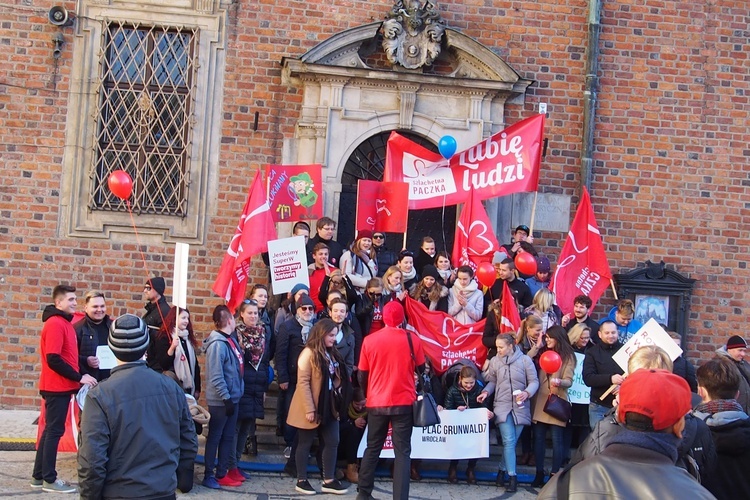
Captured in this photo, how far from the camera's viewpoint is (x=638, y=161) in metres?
12.4

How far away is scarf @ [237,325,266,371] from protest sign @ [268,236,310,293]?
100cm

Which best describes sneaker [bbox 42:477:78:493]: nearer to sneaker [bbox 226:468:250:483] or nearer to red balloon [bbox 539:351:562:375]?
sneaker [bbox 226:468:250:483]

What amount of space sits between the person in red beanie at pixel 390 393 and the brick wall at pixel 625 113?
3.75 metres

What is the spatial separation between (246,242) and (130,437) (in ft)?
18.7

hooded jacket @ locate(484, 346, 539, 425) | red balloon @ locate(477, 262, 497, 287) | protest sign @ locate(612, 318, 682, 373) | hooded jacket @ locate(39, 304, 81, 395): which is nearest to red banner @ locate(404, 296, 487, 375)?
red balloon @ locate(477, 262, 497, 287)

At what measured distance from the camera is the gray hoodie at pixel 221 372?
340 inches

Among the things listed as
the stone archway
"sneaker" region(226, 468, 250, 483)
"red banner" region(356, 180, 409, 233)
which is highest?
the stone archway

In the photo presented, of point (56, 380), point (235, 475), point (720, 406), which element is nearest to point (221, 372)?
point (235, 475)

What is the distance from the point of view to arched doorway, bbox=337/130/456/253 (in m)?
12.2

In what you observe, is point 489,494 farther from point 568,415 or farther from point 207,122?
point 207,122

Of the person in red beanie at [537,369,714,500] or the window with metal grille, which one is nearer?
the person in red beanie at [537,369,714,500]

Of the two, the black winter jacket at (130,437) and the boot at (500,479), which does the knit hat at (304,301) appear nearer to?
the boot at (500,479)

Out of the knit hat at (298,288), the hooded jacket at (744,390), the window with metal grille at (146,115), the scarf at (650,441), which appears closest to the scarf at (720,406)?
the scarf at (650,441)

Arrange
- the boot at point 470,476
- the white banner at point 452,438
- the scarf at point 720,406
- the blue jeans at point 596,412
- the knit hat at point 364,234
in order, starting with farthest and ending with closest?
the knit hat at point 364,234 → the blue jeans at point 596,412 → the boot at point 470,476 → the white banner at point 452,438 → the scarf at point 720,406
